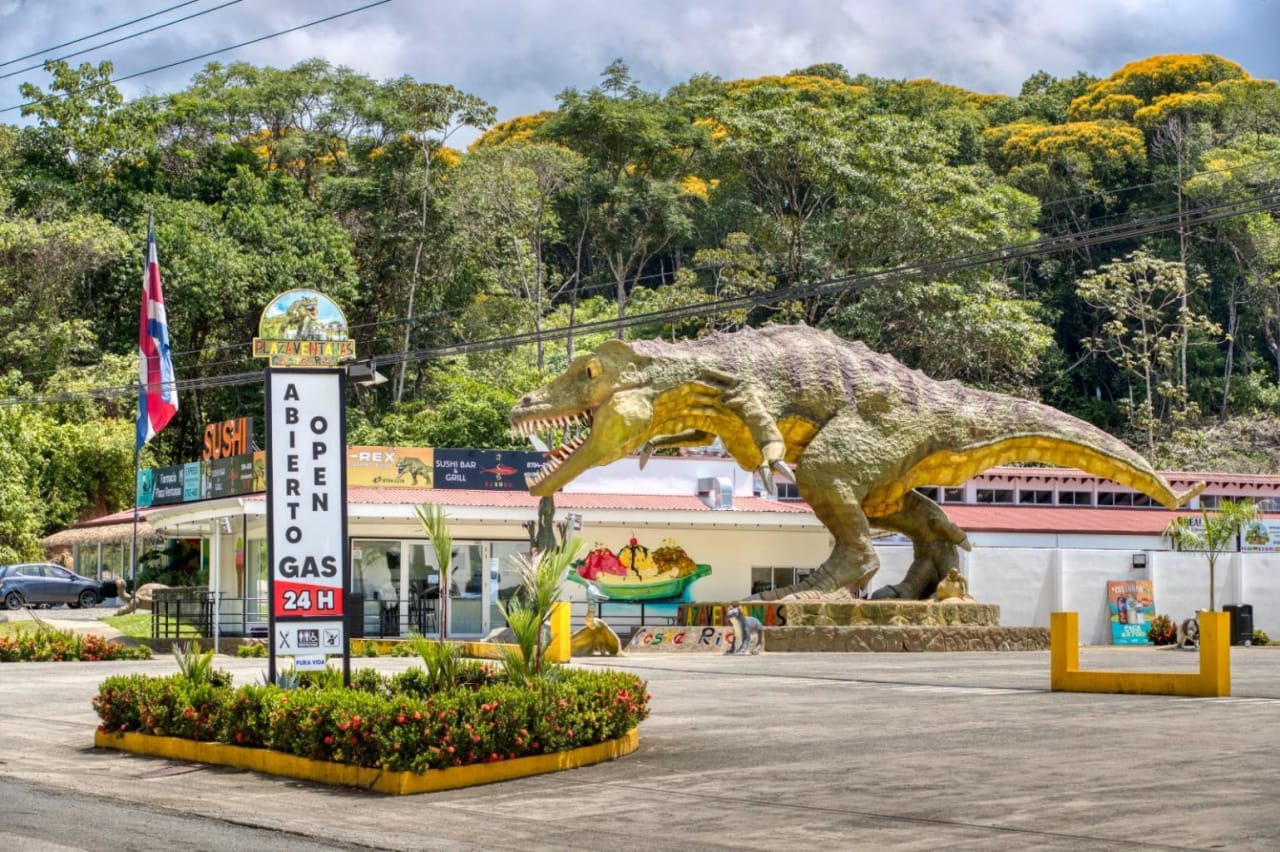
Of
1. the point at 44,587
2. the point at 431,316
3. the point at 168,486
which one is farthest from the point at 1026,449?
the point at 431,316

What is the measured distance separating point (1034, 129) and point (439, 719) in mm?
63529

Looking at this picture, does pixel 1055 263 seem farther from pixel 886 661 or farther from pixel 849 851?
pixel 849 851

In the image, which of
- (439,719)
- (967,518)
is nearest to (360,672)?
(439,719)

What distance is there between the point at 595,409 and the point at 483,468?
32.2ft

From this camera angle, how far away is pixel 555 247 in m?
74.0

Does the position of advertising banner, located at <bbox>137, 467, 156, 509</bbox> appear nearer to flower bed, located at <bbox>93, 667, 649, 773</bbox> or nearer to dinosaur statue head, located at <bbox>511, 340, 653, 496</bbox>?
dinosaur statue head, located at <bbox>511, 340, 653, 496</bbox>

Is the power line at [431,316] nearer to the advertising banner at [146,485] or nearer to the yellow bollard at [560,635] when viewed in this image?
the advertising banner at [146,485]

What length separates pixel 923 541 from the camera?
30.5m

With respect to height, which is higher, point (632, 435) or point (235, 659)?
point (632, 435)

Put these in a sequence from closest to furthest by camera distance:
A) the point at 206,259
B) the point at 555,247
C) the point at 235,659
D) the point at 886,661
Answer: the point at 886,661 < the point at 235,659 < the point at 206,259 < the point at 555,247

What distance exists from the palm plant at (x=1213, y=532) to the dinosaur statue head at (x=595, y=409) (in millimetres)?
14148

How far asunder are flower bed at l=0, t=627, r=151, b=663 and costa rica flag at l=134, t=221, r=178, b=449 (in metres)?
11.1

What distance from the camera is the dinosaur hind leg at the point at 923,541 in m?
30.2

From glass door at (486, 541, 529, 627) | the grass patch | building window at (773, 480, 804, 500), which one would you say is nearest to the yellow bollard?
glass door at (486, 541, 529, 627)
